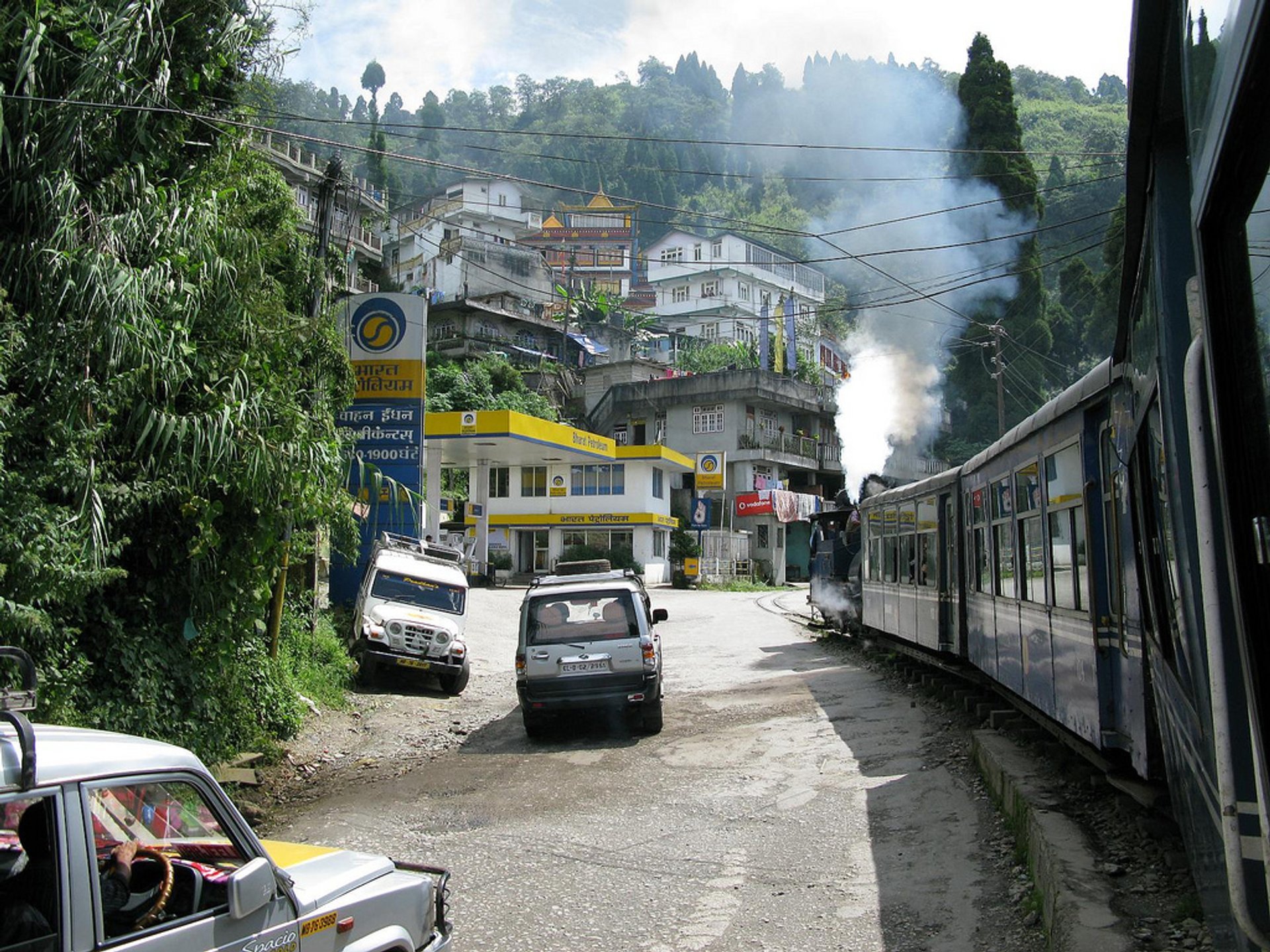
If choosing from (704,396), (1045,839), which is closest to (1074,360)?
(704,396)

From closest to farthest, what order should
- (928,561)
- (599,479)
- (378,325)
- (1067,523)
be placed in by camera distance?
(1067,523) → (928,561) → (378,325) → (599,479)

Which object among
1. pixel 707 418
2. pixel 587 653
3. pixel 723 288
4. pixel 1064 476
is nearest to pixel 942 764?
pixel 1064 476

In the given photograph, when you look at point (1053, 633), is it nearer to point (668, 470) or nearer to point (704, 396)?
point (668, 470)

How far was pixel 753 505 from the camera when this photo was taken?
180 feet

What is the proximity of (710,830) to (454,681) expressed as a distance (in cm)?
882

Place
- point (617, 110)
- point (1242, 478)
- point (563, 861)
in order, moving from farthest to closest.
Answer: point (617, 110) → point (563, 861) → point (1242, 478)

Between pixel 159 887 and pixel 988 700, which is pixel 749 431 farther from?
pixel 159 887

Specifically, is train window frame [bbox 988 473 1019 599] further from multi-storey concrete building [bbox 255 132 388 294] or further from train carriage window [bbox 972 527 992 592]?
multi-storey concrete building [bbox 255 132 388 294]

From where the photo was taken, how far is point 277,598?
1348cm

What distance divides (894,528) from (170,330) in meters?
11.9

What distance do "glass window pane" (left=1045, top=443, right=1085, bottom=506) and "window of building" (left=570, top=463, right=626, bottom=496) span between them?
39.4 meters

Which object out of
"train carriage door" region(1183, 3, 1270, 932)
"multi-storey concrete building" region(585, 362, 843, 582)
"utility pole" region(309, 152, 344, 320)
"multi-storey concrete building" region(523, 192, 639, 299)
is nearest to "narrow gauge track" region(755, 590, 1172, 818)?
"train carriage door" region(1183, 3, 1270, 932)

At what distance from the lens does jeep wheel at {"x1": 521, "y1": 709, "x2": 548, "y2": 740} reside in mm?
12656

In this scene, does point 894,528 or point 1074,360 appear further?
point 1074,360
